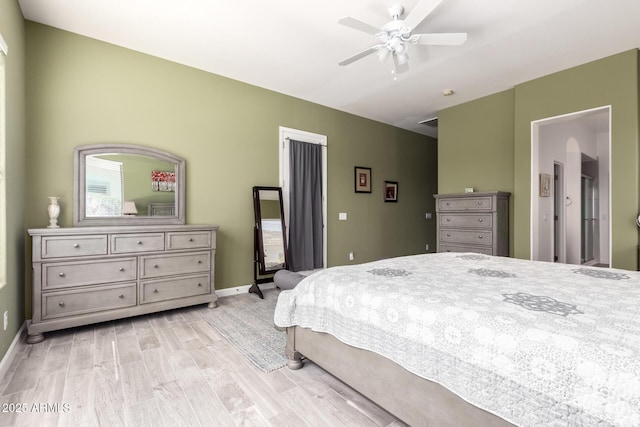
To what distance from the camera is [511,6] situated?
100 inches

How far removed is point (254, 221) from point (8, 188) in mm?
2390

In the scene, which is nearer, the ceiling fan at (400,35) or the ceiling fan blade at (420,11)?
the ceiling fan blade at (420,11)

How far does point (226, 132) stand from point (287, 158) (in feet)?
3.08

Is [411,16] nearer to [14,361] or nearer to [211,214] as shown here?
[211,214]

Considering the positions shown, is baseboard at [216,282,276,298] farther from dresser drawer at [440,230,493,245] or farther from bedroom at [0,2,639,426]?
dresser drawer at [440,230,493,245]

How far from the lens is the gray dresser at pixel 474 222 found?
3.94 metres

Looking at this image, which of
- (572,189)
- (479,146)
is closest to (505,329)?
(479,146)

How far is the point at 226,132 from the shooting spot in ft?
12.9

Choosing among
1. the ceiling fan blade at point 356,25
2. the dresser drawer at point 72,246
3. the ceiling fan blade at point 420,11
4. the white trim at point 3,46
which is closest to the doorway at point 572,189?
the ceiling fan blade at point 420,11

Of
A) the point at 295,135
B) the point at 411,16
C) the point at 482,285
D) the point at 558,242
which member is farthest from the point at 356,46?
the point at 558,242

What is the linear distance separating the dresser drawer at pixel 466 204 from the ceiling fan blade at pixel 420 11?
2529mm

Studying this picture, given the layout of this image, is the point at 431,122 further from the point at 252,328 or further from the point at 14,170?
the point at 14,170

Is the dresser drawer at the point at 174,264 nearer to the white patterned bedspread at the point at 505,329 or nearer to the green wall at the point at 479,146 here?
the white patterned bedspread at the point at 505,329

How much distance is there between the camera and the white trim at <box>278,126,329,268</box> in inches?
175
